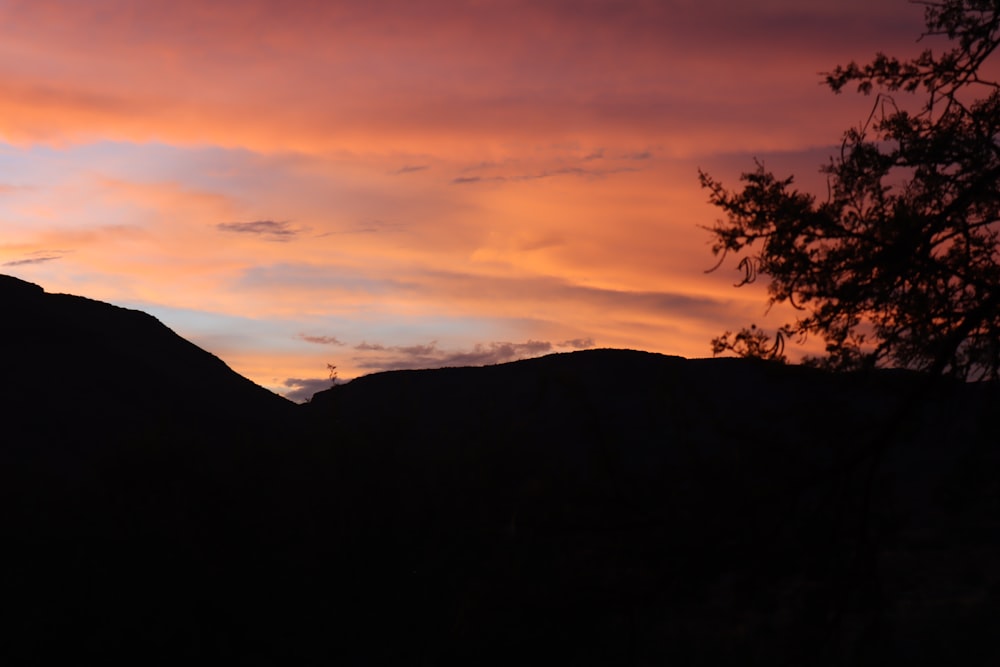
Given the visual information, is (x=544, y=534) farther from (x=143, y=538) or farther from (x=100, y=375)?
(x=100, y=375)

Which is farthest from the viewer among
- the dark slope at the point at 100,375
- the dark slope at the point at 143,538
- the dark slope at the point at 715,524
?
the dark slope at the point at 100,375

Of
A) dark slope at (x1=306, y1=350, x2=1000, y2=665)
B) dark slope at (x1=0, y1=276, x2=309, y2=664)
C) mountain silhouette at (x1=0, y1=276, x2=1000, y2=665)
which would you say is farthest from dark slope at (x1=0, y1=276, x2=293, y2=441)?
dark slope at (x1=306, y1=350, x2=1000, y2=665)

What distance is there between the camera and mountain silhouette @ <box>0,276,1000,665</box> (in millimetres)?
8586

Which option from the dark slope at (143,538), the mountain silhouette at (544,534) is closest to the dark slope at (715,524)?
the mountain silhouette at (544,534)

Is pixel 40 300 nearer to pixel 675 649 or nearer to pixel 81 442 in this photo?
pixel 81 442

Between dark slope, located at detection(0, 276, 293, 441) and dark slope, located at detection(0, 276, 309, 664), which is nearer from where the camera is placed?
dark slope, located at detection(0, 276, 309, 664)

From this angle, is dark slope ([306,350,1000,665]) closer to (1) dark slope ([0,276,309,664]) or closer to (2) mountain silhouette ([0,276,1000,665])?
(2) mountain silhouette ([0,276,1000,665])

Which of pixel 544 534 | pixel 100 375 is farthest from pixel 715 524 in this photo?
pixel 100 375

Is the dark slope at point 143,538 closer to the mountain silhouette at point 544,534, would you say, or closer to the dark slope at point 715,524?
the mountain silhouette at point 544,534

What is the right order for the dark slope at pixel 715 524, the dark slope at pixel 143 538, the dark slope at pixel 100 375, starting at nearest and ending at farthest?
the dark slope at pixel 715 524 → the dark slope at pixel 143 538 → the dark slope at pixel 100 375

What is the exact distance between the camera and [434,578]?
Result: 1190 cm

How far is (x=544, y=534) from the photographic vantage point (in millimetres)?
8891

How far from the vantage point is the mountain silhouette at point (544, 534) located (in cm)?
859

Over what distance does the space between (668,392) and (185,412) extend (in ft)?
85.7
